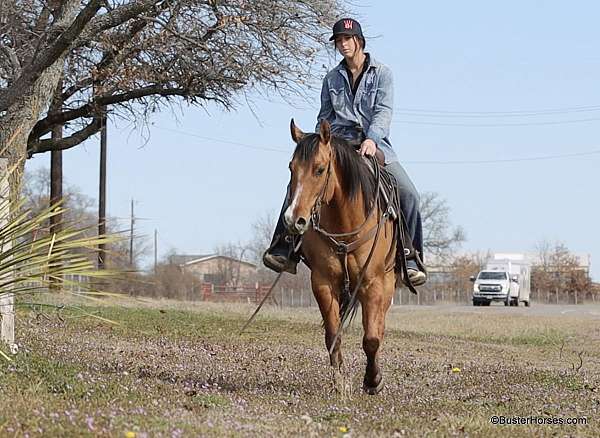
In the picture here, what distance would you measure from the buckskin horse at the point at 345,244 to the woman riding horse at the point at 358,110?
19.3 inches

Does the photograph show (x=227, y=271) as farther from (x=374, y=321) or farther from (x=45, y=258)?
(x=45, y=258)

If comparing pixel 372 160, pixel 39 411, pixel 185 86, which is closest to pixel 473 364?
pixel 372 160

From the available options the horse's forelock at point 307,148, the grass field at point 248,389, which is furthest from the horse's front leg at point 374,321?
the horse's forelock at point 307,148

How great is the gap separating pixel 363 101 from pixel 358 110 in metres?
0.10

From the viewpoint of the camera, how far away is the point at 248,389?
352 inches

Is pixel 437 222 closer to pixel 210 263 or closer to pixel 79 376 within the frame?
pixel 210 263

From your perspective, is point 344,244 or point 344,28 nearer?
point 344,244

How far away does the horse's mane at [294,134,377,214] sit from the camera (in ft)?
28.3

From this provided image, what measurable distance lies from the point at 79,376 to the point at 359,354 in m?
6.59

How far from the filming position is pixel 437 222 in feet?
366

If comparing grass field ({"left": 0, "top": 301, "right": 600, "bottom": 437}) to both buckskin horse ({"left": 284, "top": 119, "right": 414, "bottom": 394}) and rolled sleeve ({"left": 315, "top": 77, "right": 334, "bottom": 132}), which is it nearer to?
buckskin horse ({"left": 284, "top": 119, "right": 414, "bottom": 394})

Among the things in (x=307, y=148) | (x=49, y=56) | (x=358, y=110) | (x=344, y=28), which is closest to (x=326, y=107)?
(x=358, y=110)

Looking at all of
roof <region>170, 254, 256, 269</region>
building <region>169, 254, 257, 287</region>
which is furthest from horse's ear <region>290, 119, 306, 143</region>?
building <region>169, 254, 257, 287</region>

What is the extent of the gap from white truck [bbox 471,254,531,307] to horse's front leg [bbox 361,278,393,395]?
50.7 m
